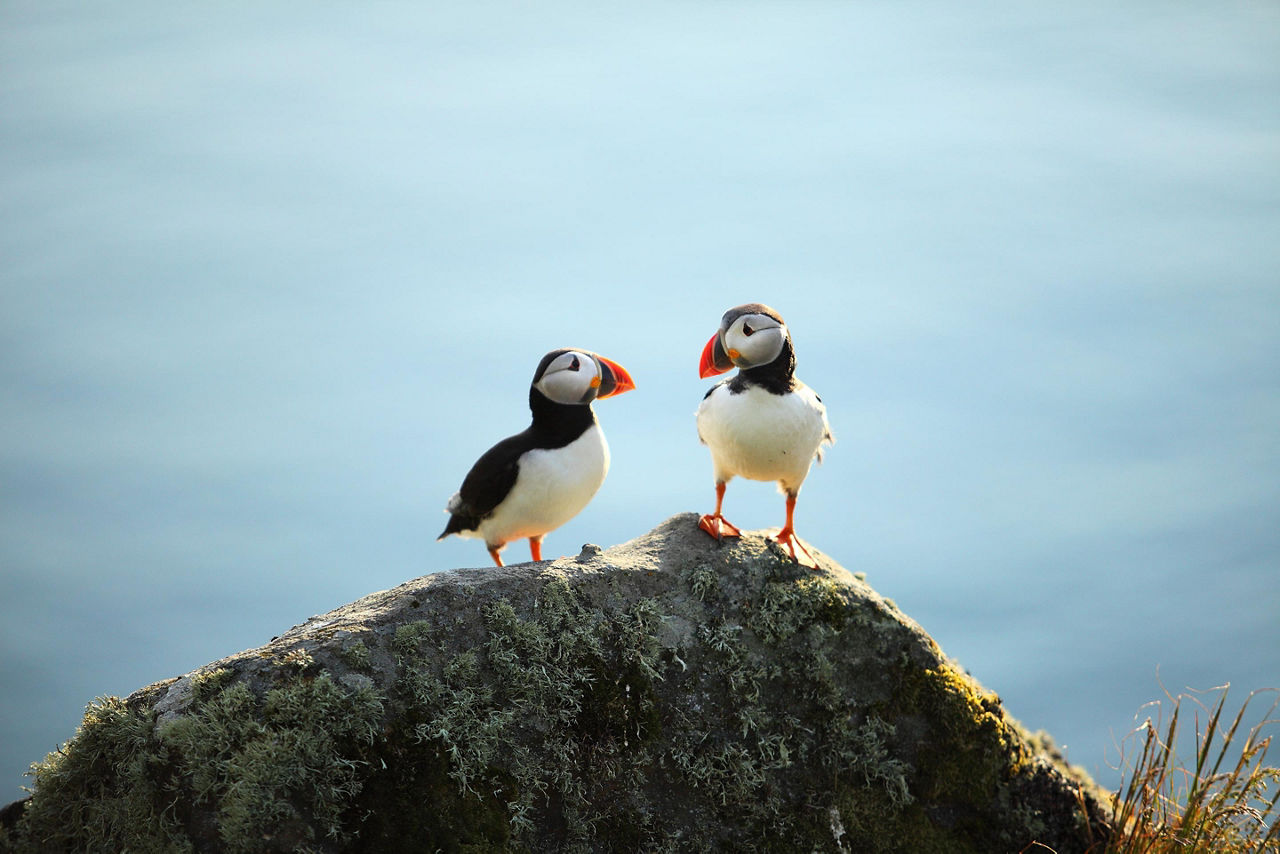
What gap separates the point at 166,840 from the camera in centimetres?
464

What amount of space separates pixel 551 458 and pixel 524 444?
0.67 feet

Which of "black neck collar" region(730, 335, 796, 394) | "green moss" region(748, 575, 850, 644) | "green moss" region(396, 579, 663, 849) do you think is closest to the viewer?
"green moss" region(396, 579, 663, 849)

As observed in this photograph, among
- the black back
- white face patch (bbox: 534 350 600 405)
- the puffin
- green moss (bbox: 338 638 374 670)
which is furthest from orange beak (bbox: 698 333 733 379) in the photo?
green moss (bbox: 338 638 374 670)

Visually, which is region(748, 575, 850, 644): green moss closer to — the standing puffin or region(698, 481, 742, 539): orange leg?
region(698, 481, 742, 539): orange leg

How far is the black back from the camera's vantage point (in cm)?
648

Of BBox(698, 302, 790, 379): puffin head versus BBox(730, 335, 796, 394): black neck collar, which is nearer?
BBox(698, 302, 790, 379): puffin head

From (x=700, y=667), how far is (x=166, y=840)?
100 inches

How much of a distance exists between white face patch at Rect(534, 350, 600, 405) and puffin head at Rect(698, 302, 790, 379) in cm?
80

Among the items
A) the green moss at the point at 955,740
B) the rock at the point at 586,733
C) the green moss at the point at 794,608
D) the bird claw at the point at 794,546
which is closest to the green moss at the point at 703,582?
the rock at the point at 586,733

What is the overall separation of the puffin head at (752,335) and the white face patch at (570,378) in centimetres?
80

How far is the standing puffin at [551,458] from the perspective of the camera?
21.1ft

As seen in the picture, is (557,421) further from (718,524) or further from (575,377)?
(718,524)

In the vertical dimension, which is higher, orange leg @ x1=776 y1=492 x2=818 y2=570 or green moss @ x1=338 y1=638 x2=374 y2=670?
orange leg @ x1=776 y1=492 x2=818 y2=570

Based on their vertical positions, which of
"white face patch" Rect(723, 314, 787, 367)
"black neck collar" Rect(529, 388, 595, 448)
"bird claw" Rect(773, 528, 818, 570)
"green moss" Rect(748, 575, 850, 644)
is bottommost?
"green moss" Rect(748, 575, 850, 644)
